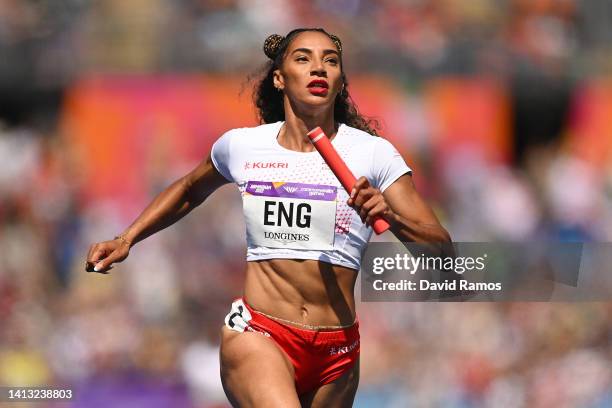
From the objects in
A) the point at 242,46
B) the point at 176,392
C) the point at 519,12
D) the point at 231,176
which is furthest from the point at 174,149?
the point at 231,176

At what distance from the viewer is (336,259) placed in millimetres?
5121

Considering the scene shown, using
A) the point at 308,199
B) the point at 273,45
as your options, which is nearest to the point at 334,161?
the point at 308,199

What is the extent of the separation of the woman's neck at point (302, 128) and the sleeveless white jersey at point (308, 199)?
38 millimetres

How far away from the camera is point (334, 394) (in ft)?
17.3

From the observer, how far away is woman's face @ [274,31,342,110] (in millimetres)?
5129

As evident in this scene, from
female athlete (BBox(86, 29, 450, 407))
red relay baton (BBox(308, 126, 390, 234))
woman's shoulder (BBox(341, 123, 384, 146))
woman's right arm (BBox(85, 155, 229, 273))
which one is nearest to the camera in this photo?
red relay baton (BBox(308, 126, 390, 234))

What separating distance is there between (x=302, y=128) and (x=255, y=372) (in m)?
1.10

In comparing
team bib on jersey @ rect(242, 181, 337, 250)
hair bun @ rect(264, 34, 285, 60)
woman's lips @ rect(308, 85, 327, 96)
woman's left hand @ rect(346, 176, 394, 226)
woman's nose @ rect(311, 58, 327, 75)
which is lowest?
woman's left hand @ rect(346, 176, 394, 226)

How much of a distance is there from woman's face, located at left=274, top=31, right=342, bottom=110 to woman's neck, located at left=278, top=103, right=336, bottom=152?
7 cm

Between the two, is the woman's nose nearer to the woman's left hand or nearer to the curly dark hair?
the curly dark hair

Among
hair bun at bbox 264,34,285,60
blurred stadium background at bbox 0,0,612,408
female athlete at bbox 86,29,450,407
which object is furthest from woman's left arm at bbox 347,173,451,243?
blurred stadium background at bbox 0,0,612,408

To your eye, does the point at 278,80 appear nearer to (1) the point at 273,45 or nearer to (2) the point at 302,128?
(1) the point at 273,45

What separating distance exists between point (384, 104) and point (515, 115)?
1313 mm

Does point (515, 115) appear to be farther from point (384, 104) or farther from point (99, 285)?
point (99, 285)
